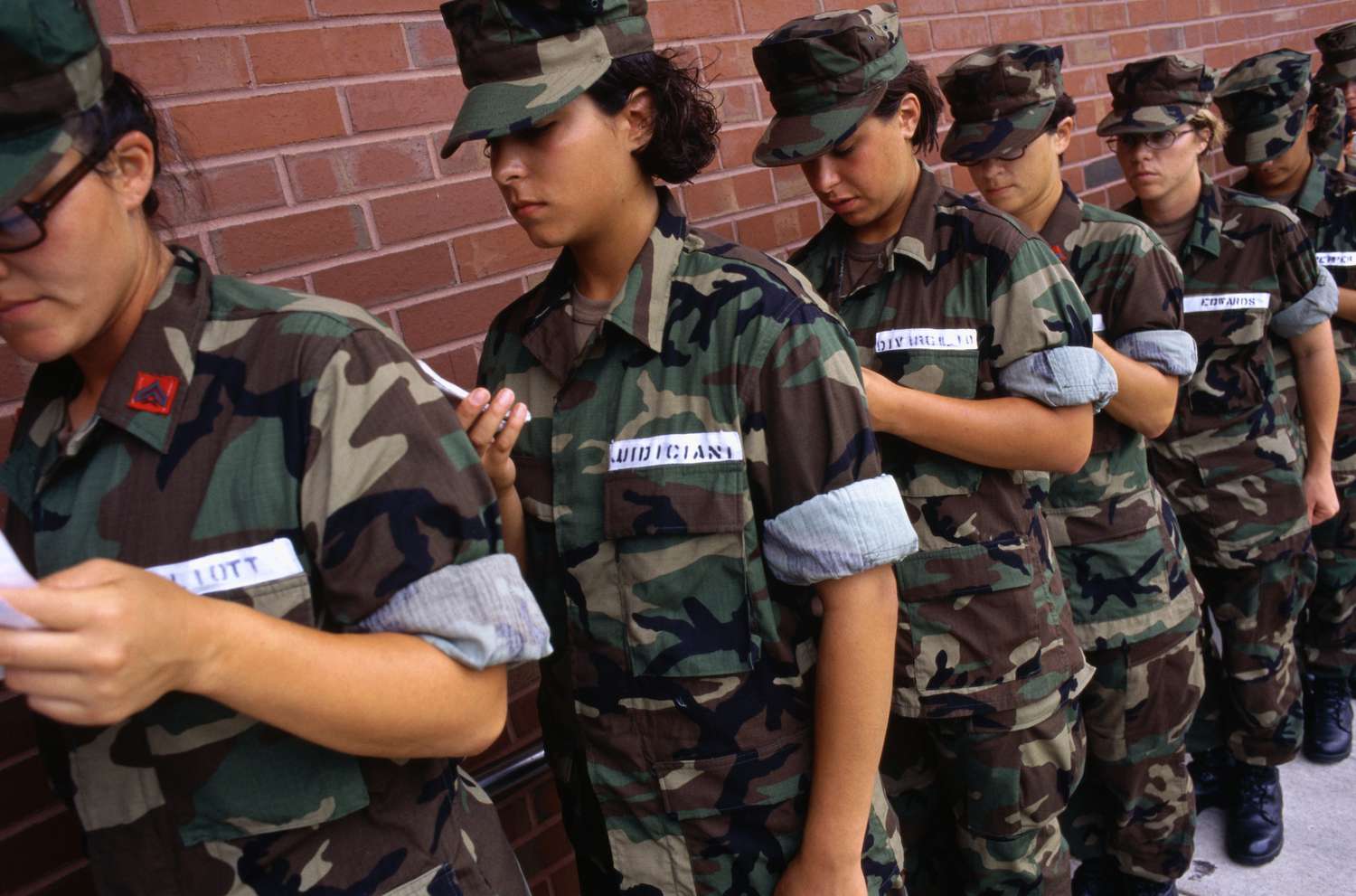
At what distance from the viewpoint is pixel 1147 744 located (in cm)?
256

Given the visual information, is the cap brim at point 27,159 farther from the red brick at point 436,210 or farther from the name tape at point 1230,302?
the name tape at point 1230,302

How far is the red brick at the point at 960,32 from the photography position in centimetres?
333

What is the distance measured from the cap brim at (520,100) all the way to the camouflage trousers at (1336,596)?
326cm

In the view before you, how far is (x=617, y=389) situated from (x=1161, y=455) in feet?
7.18

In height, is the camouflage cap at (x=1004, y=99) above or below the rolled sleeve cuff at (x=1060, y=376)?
above

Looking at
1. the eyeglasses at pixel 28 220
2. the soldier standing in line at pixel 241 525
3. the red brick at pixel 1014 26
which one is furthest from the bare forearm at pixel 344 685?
the red brick at pixel 1014 26

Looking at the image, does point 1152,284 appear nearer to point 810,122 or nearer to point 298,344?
point 810,122

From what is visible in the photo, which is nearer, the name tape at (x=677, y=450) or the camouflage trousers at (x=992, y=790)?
the name tape at (x=677, y=450)

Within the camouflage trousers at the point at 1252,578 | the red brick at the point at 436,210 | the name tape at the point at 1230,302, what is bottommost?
the camouflage trousers at the point at 1252,578

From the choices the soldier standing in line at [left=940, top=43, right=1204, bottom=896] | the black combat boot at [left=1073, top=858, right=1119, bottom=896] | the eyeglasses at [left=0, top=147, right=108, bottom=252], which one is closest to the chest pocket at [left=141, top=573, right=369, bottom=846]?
the eyeglasses at [left=0, top=147, right=108, bottom=252]

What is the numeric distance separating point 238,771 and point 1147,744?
2170 millimetres

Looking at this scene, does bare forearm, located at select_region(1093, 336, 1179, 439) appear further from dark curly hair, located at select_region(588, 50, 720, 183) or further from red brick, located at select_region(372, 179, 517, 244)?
red brick, located at select_region(372, 179, 517, 244)

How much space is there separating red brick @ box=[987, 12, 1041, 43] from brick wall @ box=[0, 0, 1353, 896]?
3.57 feet

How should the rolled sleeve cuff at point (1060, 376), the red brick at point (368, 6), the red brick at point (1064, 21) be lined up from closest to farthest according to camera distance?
the rolled sleeve cuff at point (1060, 376) → the red brick at point (368, 6) → the red brick at point (1064, 21)
